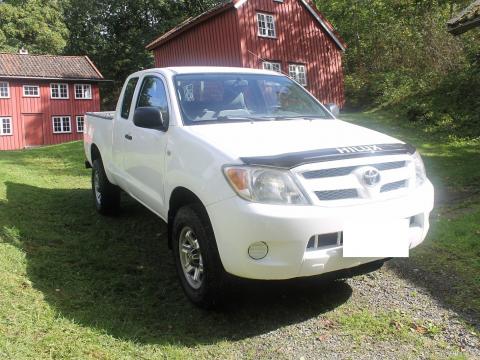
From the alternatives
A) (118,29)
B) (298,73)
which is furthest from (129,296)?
(118,29)

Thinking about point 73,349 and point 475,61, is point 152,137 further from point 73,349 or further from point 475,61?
point 475,61

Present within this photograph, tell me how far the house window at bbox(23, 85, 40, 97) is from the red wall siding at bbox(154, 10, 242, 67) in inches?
496

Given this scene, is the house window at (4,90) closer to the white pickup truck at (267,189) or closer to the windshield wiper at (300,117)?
the white pickup truck at (267,189)

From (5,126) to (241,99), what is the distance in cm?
3280

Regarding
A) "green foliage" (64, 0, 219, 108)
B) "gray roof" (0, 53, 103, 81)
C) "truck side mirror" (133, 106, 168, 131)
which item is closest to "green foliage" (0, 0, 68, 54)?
"green foliage" (64, 0, 219, 108)

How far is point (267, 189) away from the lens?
2.98m

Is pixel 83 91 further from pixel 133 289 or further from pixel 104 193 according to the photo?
pixel 133 289

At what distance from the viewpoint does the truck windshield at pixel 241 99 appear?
413 centimetres

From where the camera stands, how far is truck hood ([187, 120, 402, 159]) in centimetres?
322

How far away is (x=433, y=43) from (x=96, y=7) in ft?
116

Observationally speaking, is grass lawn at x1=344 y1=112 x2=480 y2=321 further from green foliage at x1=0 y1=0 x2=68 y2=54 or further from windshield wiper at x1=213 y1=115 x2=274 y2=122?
green foliage at x1=0 y1=0 x2=68 y2=54

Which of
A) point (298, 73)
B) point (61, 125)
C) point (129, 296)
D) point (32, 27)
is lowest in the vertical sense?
point (129, 296)

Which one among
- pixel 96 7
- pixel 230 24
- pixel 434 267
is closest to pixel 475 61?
pixel 230 24

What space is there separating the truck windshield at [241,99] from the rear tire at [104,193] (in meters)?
2.21
